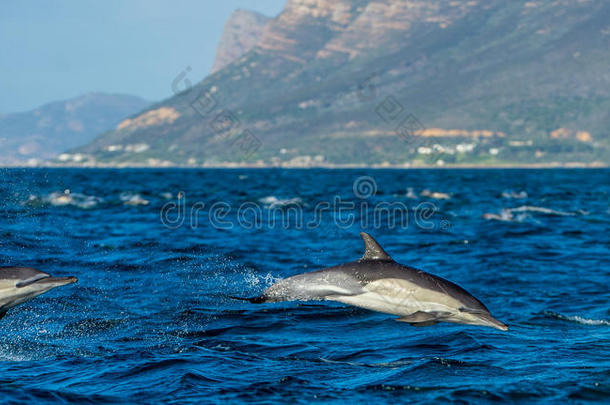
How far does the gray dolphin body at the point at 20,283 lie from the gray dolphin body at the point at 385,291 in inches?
116

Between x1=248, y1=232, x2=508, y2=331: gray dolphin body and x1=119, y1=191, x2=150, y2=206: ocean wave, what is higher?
x1=119, y1=191, x2=150, y2=206: ocean wave

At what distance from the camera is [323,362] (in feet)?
35.9

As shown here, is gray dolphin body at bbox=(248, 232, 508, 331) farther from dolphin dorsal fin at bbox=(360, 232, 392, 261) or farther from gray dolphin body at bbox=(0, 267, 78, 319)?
gray dolphin body at bbox=(0, 267, 78, 319)

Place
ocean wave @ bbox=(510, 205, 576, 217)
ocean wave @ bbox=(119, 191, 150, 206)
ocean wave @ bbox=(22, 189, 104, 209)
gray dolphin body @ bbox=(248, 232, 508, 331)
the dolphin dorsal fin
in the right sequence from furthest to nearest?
ocean wave @ bbox=(119, 191, 150, 206) → ocean wave @ bbox=(22, 189, 104, 209) → ocean wave @ bbox=(510, 205, 576, 217) → the dolphin dorsal fin → gray dolphin body @ bbox=(248, 232, 508, 331)

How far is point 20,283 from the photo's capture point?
31.4ft

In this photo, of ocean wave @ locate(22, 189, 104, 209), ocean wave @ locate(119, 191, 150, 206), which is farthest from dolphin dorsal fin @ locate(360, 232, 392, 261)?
ocean wave @ locate(119, 191, 150, 206)

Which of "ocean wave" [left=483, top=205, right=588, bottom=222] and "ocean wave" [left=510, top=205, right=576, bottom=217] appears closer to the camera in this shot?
"ocean wave" [left=483, top=205, right=588, bottom=222]

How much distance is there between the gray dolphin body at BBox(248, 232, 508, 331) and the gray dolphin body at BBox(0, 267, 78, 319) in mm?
2959

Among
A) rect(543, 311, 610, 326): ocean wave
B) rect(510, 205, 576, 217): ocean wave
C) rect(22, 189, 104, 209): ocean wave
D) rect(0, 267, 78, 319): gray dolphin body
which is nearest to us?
rect(0, 267, 78, 319): gray dolphin body

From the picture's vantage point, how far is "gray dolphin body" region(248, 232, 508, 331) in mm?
11188

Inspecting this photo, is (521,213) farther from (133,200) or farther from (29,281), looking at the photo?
(29,281)

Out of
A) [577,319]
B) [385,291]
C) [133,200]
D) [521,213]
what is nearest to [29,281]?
[385,291]

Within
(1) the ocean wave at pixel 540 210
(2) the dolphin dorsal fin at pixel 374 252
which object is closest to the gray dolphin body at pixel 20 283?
(2) the dolphin dorsal fin at pixel 374 252

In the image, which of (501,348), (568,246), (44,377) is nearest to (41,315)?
(44,377)
